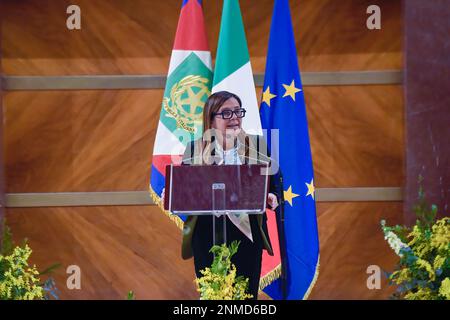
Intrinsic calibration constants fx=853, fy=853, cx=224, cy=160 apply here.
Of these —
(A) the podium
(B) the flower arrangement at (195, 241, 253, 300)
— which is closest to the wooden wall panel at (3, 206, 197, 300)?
(A) the podium

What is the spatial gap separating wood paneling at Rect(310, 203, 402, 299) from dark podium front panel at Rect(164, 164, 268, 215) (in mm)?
2005

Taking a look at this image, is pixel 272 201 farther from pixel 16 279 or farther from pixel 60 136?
pixel 60 136

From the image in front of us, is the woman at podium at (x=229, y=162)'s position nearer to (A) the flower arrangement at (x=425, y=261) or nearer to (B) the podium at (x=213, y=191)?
(B) the podium at (x=213, y=191)

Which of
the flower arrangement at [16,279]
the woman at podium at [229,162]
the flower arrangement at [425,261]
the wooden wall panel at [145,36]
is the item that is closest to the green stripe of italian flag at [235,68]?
the woman at podium at [229,162]

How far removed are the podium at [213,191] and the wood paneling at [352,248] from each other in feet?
6.59

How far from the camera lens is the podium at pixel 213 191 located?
428 centimetres

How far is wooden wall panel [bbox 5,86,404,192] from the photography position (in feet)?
20.4

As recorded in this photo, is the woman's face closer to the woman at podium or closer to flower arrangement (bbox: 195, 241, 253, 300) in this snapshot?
the woman at podium

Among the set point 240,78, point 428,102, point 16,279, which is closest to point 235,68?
point 240,78

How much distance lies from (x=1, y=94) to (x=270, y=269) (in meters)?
2.39

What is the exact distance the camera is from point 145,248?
247 inches

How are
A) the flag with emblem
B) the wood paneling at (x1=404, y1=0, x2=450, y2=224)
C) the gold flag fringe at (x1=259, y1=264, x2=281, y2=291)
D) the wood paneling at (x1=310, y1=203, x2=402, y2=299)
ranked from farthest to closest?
the wood paneling at (x1=310, y1=203, x2=402, y2=299), the wood paneling at (x1=404, y1=0, x2=450, y2=224), the flag with emblem, the gold flag fringe at (x1=259, y1=264, x2=281, y2=291)
